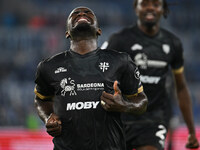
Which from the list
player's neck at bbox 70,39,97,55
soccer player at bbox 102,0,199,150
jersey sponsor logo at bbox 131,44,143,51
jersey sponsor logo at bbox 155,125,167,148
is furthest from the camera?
jersey sponsor logo at bbox 131,44,143,51

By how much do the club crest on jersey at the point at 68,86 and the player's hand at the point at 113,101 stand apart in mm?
283

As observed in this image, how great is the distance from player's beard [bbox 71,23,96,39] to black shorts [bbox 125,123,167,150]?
1697 mm

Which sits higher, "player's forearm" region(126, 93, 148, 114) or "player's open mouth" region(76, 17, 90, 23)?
"player's open mouth" region(76, 17, 90, 23)

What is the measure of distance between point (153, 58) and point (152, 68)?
0.12 metres

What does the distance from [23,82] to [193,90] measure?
5.62 metres

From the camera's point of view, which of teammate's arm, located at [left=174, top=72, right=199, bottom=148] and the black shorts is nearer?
the black shorts

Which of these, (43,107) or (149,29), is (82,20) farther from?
(149,29)

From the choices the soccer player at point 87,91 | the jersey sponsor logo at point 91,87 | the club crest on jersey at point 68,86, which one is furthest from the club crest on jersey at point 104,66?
the club crest on jersey at point 68,86

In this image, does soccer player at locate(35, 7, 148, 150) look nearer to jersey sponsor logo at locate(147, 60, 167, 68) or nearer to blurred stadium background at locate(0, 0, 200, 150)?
jersey sponsor logo at locate(147, 60, 167, 68)

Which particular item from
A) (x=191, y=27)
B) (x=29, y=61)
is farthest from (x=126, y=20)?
(x=29, y=61)

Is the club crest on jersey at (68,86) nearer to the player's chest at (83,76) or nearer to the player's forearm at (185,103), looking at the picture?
the player's chest at (83,76)

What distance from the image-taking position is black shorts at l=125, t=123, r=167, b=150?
499 centimetres

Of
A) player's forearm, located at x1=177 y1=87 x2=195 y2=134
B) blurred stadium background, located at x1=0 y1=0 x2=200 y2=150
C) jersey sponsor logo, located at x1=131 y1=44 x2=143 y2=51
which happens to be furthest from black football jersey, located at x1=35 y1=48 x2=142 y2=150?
blurred stadium background, located at x1=0 y1=0 x2=200 y2=150

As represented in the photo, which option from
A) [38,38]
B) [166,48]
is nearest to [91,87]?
[166,48]
